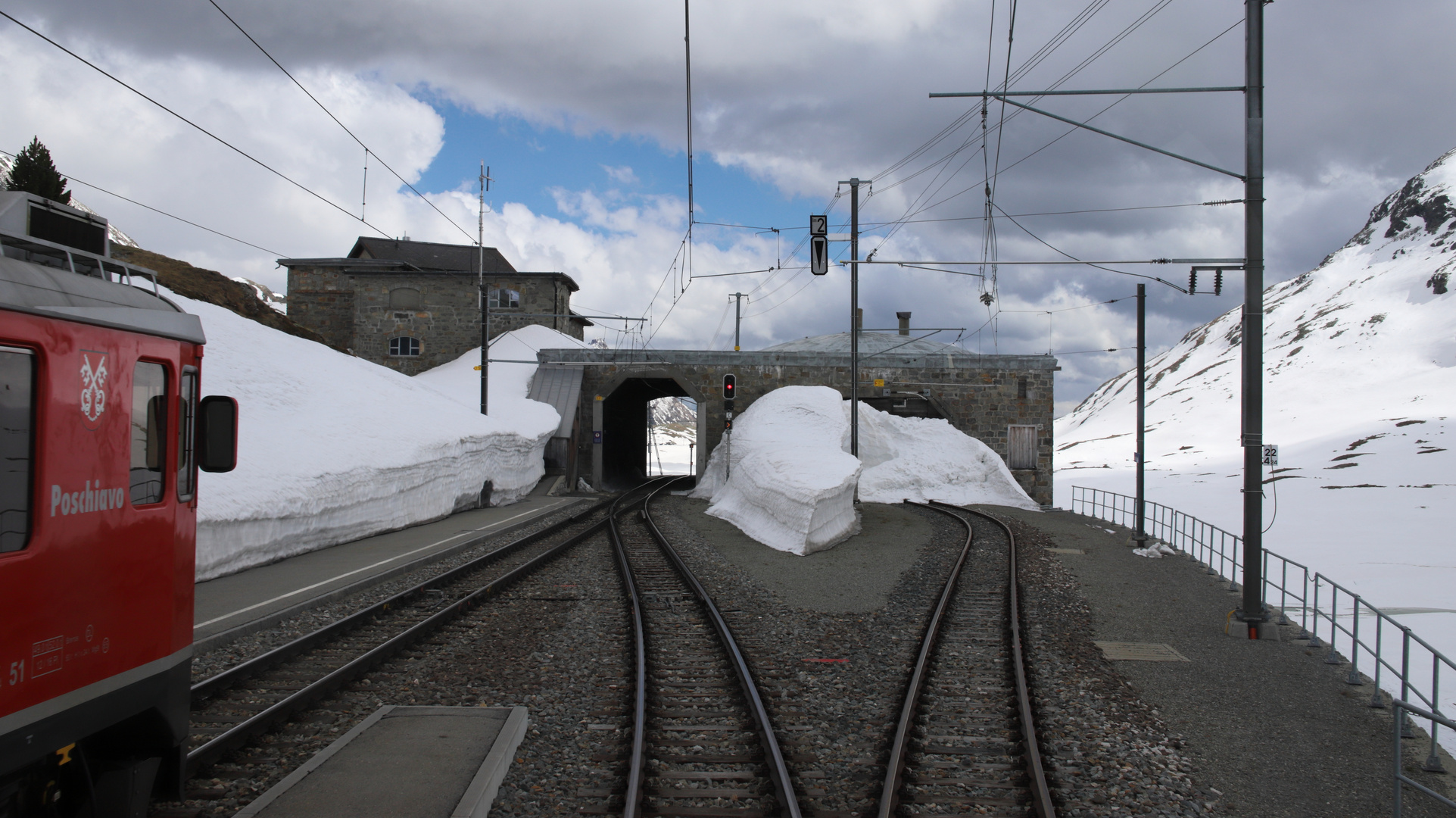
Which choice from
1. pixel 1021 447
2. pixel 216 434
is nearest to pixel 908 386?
pixel 1021 447

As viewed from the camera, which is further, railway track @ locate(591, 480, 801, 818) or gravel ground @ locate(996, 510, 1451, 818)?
gravel ground @ locate(996, 510, 1451, 818)

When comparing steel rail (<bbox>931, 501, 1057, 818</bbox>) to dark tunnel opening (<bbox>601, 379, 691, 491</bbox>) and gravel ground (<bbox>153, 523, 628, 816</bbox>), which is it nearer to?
gravel ground (<bbox>153, 523, 628, 816</bbox>)

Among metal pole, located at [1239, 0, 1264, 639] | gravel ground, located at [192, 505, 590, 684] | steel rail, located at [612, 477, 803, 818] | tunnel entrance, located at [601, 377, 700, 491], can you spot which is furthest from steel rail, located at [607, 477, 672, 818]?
tunnel entrance, located at [601, 377, 700, 491]

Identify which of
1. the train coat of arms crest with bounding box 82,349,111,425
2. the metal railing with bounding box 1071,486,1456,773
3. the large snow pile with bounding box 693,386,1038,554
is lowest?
the metal railing with bounding box 1071,486,1456,773

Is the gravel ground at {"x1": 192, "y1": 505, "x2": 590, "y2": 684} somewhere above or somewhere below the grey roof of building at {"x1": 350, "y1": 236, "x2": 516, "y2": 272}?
below

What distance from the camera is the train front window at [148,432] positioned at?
415 centimetres

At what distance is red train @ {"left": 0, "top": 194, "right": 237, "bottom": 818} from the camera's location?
3398 millimetres

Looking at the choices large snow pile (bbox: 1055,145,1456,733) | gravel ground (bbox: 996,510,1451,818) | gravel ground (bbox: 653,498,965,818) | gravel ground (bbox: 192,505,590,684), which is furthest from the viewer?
large snow pile (bbox: 1055,145,1456,733)

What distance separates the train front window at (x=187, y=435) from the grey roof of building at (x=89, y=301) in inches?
8.7

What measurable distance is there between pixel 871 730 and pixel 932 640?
3158 mm

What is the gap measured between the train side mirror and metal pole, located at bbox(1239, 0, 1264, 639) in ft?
36.5

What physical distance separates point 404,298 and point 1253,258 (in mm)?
44253

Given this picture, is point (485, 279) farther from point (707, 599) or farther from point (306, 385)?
point (707, 599)

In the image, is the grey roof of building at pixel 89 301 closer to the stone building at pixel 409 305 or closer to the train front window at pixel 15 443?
the train front window at pixel 15 443
